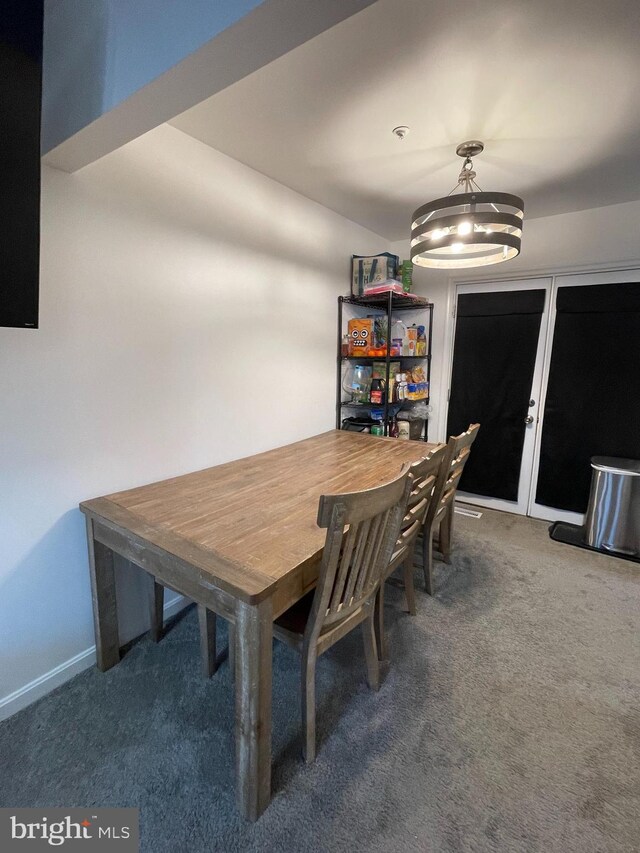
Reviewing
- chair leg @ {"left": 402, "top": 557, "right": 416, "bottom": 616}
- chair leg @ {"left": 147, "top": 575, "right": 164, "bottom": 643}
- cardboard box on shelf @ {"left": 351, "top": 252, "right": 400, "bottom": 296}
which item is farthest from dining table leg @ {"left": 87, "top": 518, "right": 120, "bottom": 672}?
cardboard box on shelf @ {"left": 351, "top": 252, "right": 400, "bottom": 296}

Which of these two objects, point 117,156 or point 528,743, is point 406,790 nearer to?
point 528,743

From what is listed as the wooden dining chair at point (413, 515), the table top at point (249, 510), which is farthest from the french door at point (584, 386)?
the wooden dining chair at point (413, 515)

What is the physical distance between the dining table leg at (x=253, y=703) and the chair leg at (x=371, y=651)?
54 centimetres

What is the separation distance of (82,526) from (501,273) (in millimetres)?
3435

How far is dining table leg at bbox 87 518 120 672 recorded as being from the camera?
160cm

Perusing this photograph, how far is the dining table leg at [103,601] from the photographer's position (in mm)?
1604

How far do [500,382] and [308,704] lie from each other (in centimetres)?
300

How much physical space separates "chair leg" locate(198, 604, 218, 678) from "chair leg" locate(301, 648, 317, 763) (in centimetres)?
54

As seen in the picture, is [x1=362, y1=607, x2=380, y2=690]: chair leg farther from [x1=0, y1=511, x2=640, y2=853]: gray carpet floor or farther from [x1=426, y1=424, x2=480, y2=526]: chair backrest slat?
[x1=426, y1=424, x2=480, y2=526]: chair backrest slat

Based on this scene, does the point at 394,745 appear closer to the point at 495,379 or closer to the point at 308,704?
the point at 308,704

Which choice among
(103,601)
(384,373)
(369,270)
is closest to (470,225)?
(369,270)

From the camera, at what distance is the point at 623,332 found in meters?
2.90

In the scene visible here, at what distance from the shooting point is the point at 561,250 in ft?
9.82

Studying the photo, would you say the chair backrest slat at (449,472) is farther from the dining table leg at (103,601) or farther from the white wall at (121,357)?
the dining table leg at (103,601)
